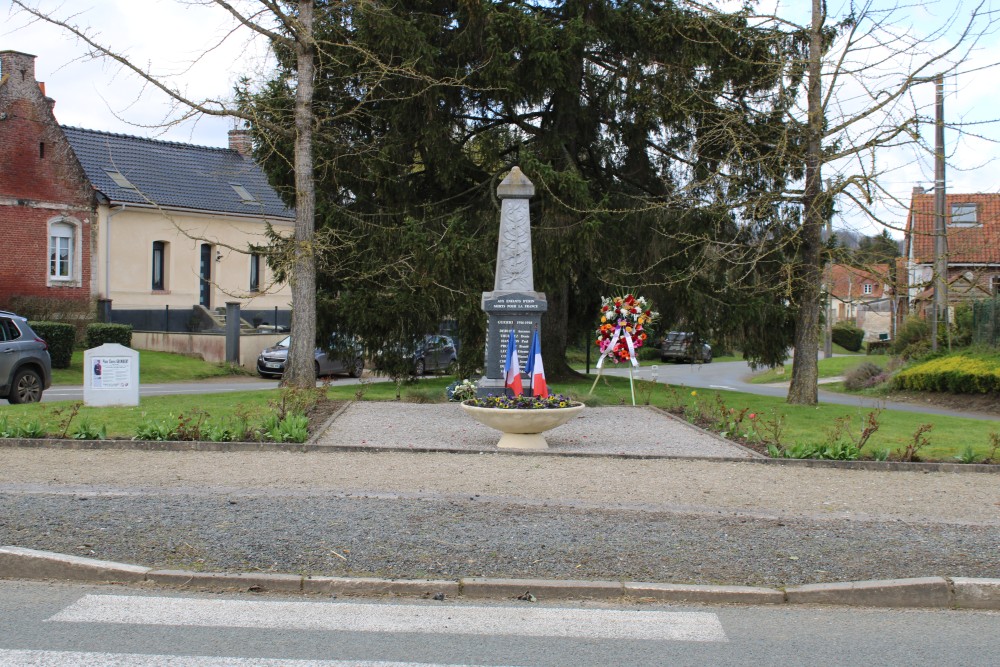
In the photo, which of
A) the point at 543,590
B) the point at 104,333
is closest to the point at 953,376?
the point at 543,590

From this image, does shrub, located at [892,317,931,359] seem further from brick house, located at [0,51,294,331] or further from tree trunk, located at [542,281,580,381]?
brick house, located at [0,51,294,331]

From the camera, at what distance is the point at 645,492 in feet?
31.5

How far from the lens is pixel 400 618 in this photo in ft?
19.2

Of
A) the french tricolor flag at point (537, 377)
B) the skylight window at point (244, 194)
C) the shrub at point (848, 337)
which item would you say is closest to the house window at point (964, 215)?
the french tricolor flag at point (537, 377)

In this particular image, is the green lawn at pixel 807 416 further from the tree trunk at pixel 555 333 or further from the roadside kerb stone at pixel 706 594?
the roadside kerb stone at pixel 706 594

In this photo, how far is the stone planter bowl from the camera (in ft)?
40.1

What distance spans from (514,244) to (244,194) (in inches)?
1185

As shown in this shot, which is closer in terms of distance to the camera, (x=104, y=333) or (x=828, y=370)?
(x=104, y=333)

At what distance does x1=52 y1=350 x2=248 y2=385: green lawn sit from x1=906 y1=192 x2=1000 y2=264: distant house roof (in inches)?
831

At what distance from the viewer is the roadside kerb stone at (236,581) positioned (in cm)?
636

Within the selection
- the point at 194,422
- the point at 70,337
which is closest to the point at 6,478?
the point at 194,422

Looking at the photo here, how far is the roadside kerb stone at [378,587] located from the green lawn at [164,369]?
24176 millimetres

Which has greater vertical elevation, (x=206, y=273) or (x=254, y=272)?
(x=254, y=272)

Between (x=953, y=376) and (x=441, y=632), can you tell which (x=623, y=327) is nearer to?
(x=441, y=632)
